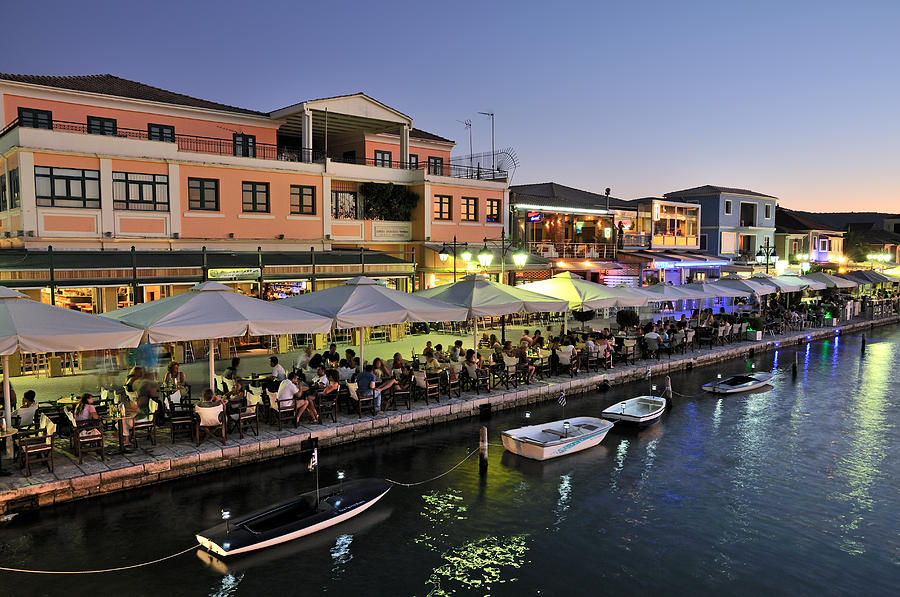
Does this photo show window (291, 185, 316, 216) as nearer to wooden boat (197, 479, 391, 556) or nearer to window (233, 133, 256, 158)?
window (233, 133, 256, 158)

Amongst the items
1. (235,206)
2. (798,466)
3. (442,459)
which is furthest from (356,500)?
(235,206)

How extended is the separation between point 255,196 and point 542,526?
21.6 metres

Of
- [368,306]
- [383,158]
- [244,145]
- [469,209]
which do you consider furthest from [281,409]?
[383,158]

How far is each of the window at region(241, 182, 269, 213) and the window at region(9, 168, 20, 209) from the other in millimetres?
8254

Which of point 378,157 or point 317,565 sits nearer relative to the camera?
point 317,565

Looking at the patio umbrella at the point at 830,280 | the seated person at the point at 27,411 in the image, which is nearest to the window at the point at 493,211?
the patio umbrella at the point at 830,280

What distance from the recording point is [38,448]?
432 inches

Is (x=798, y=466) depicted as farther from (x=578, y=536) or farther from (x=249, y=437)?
(x=249, y=437)

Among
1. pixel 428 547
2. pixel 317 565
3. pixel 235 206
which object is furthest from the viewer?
pixel 235 206

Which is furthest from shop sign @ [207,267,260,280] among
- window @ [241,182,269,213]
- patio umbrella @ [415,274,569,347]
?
patio umbrella @ [415,274,569,347]

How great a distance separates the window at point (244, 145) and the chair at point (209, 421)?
19863 mm

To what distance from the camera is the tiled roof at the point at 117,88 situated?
26.3 metres

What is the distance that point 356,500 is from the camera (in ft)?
36.8

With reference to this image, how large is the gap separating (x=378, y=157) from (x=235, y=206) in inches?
442
